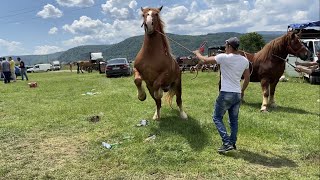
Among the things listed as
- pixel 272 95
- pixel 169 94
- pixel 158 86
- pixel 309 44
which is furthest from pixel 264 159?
pixel 309 44

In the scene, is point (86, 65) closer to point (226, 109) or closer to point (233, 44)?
point (226, 109)

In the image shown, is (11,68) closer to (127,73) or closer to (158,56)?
(127,73)

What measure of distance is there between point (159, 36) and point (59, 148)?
3.25 meters

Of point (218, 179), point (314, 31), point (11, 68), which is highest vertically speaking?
point (314, 31)

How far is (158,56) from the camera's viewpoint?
8227 millimetres

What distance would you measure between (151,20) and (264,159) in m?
3.58

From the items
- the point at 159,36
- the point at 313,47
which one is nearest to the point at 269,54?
the point at 159,36

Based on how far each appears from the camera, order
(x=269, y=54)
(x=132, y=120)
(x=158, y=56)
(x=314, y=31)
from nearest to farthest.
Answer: (x=158, y=56) → (x=132, y=120) → (x=269, y=54) → (x=314, y=31)

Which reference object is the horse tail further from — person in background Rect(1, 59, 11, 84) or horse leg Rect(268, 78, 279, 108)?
person in background Rect(1, 59, 11, 84)

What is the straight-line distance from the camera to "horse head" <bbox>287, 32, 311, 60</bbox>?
1127 cm

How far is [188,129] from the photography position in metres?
8.32

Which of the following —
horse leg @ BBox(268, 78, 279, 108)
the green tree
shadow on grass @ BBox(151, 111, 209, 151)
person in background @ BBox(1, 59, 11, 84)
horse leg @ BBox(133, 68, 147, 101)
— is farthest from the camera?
the green tree

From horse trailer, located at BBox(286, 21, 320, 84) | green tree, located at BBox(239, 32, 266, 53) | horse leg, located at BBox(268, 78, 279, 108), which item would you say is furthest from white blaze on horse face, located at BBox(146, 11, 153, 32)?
green tree, located at BBox(239, 32, 266, 53)

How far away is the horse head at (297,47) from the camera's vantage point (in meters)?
11.3
